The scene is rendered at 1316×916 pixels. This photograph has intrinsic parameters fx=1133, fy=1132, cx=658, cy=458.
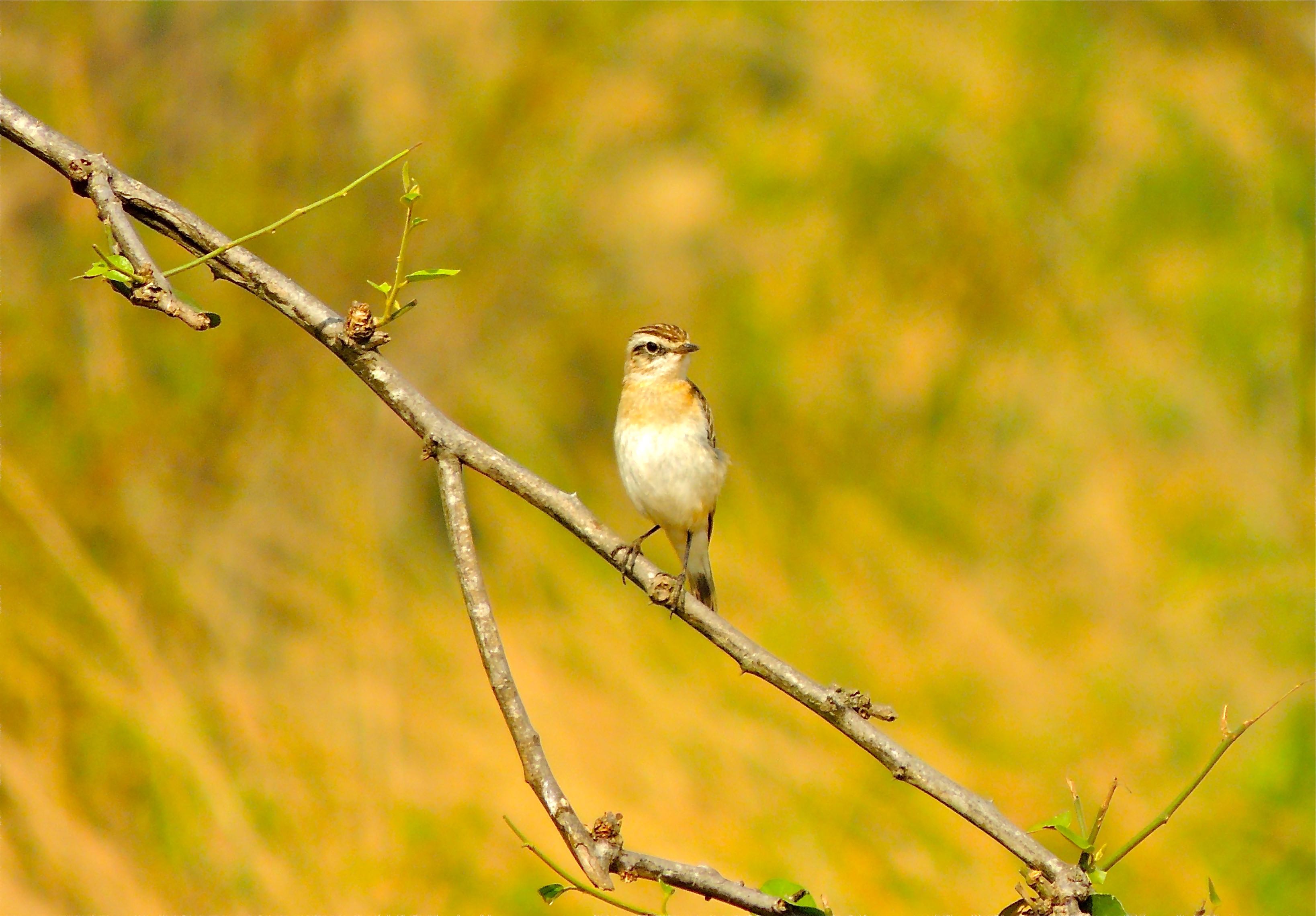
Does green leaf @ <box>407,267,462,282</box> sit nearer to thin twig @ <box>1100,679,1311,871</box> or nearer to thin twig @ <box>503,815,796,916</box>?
thin twig @ <box>503,815,796,916</box>

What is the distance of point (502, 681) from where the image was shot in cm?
153

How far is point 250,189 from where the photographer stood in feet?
19.2

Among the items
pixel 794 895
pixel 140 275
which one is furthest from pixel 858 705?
pixel 140 275

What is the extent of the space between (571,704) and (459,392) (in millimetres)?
1750

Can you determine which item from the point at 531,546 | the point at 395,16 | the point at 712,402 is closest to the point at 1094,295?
the point at 712,402

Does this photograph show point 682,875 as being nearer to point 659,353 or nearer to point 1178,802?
point 1178,802

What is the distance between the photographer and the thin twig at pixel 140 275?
1.50 m

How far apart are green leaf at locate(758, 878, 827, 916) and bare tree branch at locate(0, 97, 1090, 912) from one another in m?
0.22

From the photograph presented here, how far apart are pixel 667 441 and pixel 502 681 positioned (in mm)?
2239

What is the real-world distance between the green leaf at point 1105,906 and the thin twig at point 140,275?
55.2 inches

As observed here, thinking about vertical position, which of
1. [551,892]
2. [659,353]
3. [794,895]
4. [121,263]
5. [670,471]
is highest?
[659,353]

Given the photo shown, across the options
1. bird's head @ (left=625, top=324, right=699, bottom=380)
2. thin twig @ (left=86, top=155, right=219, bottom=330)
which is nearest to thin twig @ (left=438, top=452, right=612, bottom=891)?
thin twig @ (left=86, top=155, right=219, bottom=330)

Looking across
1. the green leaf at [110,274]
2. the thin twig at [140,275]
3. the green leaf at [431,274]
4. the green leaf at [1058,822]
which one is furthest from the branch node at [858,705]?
the green leaf at [110,274]

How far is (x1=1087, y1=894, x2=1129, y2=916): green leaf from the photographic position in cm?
151
